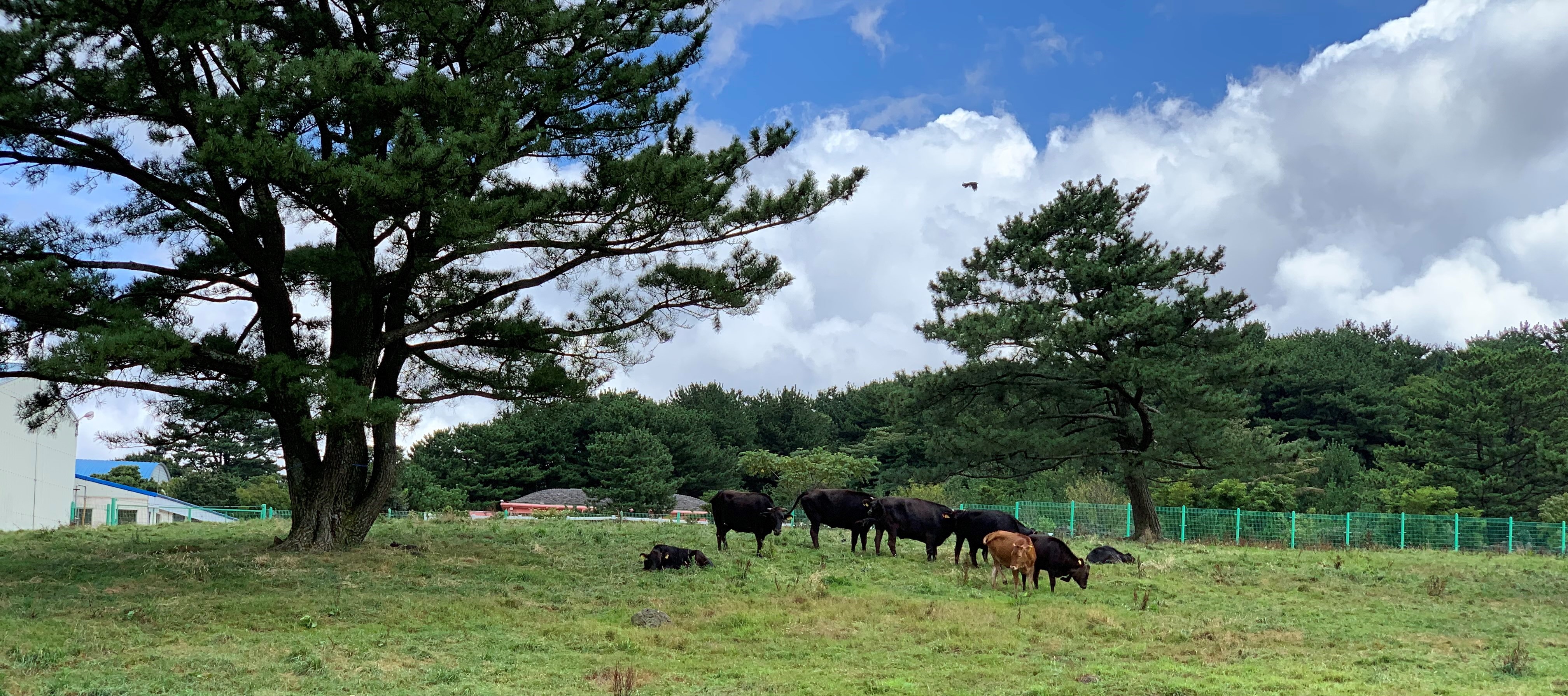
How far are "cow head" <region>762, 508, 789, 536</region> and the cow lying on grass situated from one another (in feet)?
12.8

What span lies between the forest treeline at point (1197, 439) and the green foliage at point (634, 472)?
156mm

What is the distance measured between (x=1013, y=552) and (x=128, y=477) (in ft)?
233

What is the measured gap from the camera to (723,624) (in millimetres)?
13391

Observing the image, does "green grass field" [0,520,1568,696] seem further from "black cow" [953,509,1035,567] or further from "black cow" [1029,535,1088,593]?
"black cow" [953,509,1035,567]

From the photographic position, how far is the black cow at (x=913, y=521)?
1966 cm

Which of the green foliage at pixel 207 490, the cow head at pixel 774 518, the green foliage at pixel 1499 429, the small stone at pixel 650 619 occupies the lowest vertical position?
the green foliage at pixel 207 490

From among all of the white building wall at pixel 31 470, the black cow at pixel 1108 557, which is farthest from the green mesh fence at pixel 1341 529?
the white building wall at pixel 31 470

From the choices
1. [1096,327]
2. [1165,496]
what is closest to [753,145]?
[1096,327]

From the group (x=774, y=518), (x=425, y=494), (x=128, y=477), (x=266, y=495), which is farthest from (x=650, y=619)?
(x=128, y=477)

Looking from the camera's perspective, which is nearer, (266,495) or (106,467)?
(266,495)

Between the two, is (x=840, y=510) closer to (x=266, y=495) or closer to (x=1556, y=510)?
(x=1556, y=510)

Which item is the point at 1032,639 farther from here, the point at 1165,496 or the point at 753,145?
the point at 1165,496

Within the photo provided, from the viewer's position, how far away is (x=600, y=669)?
11.0 meters

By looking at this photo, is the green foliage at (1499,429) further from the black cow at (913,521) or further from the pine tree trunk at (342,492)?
the pine tree trunk at (342,492)
